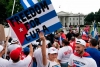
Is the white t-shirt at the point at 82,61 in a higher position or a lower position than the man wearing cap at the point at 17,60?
lower

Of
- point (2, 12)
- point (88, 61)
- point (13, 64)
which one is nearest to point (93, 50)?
point (88, 61)

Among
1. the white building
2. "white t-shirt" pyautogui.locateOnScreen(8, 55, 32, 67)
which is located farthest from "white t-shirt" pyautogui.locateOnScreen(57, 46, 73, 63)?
the white building

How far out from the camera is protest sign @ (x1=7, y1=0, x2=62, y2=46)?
5.93 meters

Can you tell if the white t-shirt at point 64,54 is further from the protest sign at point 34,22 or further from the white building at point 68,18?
the white building at point 68,18

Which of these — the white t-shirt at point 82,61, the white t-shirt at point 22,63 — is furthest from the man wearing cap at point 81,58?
the white t-shirt at point 22,63

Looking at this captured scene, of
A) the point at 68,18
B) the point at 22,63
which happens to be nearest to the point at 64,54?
the point at 22,63

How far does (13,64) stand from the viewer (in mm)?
5539

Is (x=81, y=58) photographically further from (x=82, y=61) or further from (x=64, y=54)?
(x=64, y=54)

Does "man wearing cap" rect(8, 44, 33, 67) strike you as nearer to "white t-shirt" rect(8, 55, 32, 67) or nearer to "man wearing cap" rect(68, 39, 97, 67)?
"white t-shirt" rect(8, 55, 32, 67)

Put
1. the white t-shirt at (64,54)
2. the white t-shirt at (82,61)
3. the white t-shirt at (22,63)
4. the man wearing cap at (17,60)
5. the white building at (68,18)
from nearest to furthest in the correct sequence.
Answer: the man wearing cap at (17,60)
the white t-shirt at (22,63)
the white t-shirt at (82,61)
the white t-shirt at (64,54)
the white building at (68,18)

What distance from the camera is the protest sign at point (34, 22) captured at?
593 centimetres

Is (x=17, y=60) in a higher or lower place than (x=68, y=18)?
higher

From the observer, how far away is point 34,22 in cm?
595

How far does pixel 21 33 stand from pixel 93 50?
210 cm
